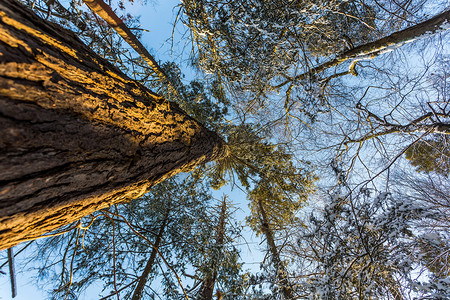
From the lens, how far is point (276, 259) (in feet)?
12.9

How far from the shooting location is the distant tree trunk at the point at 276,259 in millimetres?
3582

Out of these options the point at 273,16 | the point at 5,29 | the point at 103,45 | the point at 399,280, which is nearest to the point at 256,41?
the point at 273,16

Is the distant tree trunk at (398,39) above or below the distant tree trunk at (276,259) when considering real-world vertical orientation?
above

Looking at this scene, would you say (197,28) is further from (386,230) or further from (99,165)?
(386,230)

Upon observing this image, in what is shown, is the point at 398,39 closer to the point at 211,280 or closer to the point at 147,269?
the point at 211,280

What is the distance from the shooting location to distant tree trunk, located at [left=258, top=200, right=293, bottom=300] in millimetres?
3582

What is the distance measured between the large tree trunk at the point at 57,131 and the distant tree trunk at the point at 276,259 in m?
3.39

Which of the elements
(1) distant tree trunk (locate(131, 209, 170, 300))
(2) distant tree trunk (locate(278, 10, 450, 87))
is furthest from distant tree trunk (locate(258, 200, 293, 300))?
(2) distant tree trunk (locate(278, 10, 450, 87))

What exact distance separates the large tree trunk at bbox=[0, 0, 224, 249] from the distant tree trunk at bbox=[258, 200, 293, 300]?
339 cm

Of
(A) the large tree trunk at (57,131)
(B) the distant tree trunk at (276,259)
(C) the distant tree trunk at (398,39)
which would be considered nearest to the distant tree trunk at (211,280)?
(B) the distant tree trunk at (276,259)

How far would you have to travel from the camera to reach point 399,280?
2.42 m

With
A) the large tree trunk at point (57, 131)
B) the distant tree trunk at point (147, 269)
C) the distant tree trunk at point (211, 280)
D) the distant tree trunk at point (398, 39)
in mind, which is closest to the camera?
the large tree trunk at point (57, 131)

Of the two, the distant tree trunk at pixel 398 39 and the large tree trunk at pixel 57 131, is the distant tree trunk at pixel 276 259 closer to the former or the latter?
the large tree trunk at pixel 57 131

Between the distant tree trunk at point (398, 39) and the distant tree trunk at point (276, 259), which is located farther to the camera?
the distant tree trunk at point (276, 259)
